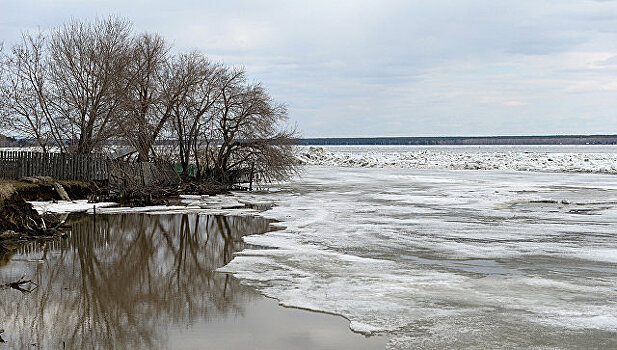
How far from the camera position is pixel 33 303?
9.23m

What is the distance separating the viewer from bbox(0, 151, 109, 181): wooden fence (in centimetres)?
2588

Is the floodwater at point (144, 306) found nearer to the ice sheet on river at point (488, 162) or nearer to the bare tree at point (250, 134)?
the bare tree at point (250, 134)

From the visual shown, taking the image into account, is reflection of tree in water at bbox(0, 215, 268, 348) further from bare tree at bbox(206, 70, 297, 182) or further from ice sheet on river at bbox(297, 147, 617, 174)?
ice sheet on river at bbox(297, 147, 617, 174)

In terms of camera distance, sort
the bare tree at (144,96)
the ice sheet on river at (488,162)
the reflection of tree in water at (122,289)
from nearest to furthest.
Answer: the reflection of tree in water at (122,289) < the bare tree at (144,96) < the ice sheet on river at (488,162)

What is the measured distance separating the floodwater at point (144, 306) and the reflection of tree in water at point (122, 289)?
14mm

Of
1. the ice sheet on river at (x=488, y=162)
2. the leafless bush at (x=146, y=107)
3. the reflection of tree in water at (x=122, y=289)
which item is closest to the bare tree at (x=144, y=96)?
the leafless bush at (x=146, y=107)

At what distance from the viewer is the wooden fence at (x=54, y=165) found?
25875 millimetres

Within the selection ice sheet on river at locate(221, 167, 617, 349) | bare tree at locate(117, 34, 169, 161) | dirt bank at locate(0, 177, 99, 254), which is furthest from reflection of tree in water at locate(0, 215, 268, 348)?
bare tree at locate(117, 34, 169, 161)

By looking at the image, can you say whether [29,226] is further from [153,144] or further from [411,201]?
[153,144]

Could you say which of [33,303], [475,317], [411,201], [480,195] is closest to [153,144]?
[411,201]

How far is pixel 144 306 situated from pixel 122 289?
4.12ft

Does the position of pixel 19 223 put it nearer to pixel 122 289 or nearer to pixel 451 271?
pixel 122 289

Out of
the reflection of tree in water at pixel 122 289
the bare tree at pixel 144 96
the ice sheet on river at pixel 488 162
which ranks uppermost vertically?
the bare tree at pixel 144 96

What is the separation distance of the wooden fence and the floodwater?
12444mm
